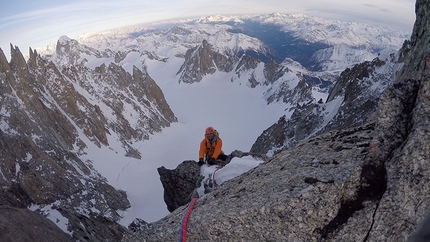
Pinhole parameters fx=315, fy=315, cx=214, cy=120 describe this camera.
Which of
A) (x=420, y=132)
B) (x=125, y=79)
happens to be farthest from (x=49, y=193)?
(x=125, y=79)

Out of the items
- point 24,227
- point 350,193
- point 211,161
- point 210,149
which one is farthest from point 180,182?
point 350,193

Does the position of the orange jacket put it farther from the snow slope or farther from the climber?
the snow slope

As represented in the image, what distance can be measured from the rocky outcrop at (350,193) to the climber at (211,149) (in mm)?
8024

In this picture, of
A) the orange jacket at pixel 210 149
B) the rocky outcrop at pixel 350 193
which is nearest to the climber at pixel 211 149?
the orange jacket at pixel 210 149

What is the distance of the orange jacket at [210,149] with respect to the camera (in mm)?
15172

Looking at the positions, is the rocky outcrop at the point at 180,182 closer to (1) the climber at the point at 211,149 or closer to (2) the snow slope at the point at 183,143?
(1) the climber at the point at 211,149

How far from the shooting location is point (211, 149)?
606 inches

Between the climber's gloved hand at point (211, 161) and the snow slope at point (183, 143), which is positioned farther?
the snow slope at point (183, 143)

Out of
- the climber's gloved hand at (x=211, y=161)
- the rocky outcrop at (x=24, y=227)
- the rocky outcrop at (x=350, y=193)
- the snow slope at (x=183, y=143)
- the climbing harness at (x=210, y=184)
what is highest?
the rocky outcrop at (x=350, y=193)

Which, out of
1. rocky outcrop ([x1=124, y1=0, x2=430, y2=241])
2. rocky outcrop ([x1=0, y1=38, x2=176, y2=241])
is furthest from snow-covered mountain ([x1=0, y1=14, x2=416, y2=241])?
rocky outcrop ([x1=124, y1=0, x2=430, y2=241])

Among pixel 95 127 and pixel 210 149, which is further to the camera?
pixel 95 127

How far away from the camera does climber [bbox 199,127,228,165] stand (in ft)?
49.3

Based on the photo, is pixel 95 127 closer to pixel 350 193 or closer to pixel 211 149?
pixel 211 149

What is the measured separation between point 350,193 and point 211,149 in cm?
1041
